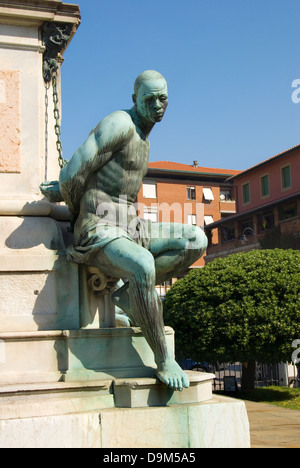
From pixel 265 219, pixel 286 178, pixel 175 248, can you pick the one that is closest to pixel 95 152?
pixel 175 248

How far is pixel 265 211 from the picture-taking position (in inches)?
1809

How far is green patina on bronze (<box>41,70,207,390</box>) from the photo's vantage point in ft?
12.7

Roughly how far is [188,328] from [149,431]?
50.3ft

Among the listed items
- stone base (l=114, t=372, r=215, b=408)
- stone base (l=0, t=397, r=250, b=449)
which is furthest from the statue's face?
stone base (l=0, t=397, r=250, b=449)

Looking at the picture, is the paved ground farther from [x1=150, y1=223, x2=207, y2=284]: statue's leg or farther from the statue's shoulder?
the statue's shoulder

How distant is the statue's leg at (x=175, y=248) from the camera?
4.33 metres

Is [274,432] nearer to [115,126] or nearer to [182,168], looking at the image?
[115,126]

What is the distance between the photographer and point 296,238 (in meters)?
39.0

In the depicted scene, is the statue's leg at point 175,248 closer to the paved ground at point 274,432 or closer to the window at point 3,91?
the window at point 3,91

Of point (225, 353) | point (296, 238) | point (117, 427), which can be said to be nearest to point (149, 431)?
point (117, 427)

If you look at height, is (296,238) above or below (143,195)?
below

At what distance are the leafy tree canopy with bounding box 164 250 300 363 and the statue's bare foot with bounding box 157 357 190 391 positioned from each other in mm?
13986
